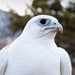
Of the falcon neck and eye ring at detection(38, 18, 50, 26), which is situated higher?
eye ring at detection(38, 18, 50, 26)

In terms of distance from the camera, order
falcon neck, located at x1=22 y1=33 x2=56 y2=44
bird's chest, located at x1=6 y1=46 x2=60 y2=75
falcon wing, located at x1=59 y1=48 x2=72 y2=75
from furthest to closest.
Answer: falcon wing, located at x1=59 y1=48 x2=72 y2=75
falcon neck, located at x1=22 y1=33 x2=56 y2=44
bird's chest, located at x1=6 y1=46 x2=60 y2=75

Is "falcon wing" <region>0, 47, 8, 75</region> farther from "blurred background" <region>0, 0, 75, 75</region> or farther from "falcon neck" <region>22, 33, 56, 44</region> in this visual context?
"blurred background" <region>0, 0, 75, 75</region>

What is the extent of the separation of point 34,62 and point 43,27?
343 millimetres

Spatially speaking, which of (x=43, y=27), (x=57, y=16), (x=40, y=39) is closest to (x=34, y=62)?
(x=40, y=39)

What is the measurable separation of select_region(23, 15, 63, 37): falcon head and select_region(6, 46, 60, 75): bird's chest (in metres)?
0.14

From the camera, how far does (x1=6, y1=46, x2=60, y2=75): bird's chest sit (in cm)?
272

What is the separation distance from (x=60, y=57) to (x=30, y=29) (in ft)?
1.27

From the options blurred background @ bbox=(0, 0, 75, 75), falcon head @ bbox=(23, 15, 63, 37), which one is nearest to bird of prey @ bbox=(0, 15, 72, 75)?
falcon head @ bbox=(23, 15, 63, 37)

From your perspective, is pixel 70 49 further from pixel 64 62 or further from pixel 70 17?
pixel 64 62

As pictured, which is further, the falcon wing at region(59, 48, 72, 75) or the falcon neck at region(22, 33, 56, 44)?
the falcon wing at region(59, 48, 72, 75)

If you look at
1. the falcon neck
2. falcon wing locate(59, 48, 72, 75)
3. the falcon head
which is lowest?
falcon wing locate(59, 48, 72, 75)

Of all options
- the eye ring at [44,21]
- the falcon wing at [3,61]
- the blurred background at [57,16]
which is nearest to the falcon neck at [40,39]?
the eye ring at [44,21]

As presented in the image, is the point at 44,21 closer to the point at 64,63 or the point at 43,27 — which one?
the point at 43,27

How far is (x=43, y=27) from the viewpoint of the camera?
286cm
